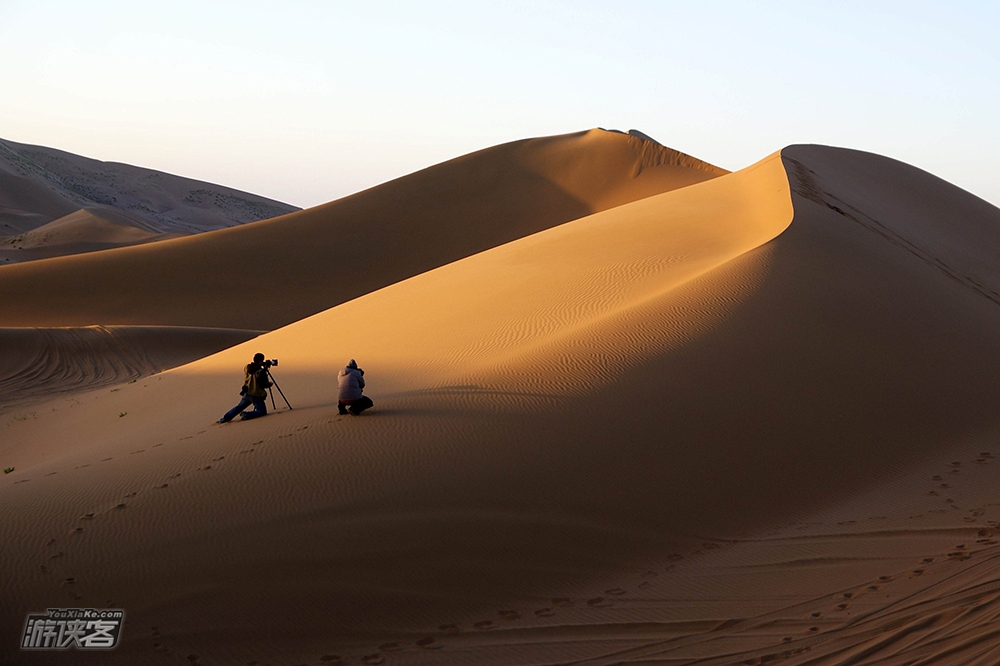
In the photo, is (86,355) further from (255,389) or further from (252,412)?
(255,389)

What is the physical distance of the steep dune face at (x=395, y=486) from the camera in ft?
20.1

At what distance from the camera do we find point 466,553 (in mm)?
6766

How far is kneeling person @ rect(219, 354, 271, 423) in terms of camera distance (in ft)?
31.9

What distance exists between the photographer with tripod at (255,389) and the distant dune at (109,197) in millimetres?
55979

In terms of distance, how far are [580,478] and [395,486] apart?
5.69 feet

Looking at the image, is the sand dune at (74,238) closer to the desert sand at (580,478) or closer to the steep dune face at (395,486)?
the desert sand at (580,478)

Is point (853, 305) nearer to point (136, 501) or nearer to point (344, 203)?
point (136, 501)

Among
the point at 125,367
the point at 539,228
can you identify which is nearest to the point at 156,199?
the point at 539,228

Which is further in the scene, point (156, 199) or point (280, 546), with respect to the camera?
point (156, 199)

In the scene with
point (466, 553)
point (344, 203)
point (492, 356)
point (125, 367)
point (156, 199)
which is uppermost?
point (156, 199)

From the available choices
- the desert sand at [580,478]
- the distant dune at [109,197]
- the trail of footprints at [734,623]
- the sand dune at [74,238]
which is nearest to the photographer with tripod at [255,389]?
the desert sand at [580,478]

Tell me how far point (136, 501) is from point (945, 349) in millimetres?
10414

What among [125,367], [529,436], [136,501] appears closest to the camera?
[136,501]

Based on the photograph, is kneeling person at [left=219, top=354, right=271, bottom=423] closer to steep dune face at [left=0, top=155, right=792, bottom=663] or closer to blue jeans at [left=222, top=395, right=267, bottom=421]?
blue jeans at [left=222, top=395, right=267, bottom=421]
